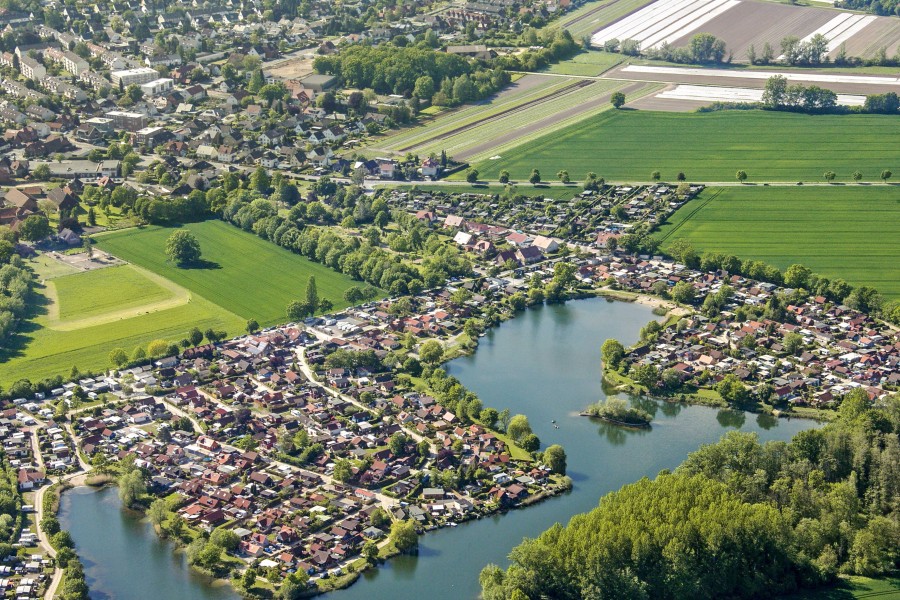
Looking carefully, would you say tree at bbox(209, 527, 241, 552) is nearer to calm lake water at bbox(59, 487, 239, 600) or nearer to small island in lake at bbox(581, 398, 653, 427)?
calm lake water at bbox(59, 487, 239, 600)

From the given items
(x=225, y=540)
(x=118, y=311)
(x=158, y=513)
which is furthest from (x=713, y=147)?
(x=225, y=540)

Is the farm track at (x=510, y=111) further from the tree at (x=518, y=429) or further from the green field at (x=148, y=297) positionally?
the tree at (x=518, y=429)

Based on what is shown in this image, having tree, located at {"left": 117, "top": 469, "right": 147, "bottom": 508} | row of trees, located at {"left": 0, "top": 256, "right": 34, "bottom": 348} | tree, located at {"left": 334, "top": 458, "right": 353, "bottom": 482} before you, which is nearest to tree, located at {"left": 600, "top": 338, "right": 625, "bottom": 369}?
tree, located at {"left": 334, "top": 458, "right": 353, "bottom": 482}

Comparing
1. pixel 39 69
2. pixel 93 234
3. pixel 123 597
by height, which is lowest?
pixel 123 597

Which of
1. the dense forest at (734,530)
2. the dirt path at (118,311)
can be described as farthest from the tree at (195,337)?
the dense forest at (734,530)

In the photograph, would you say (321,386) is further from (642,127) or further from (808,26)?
(808,26)

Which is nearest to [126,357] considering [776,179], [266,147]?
[266,147]
